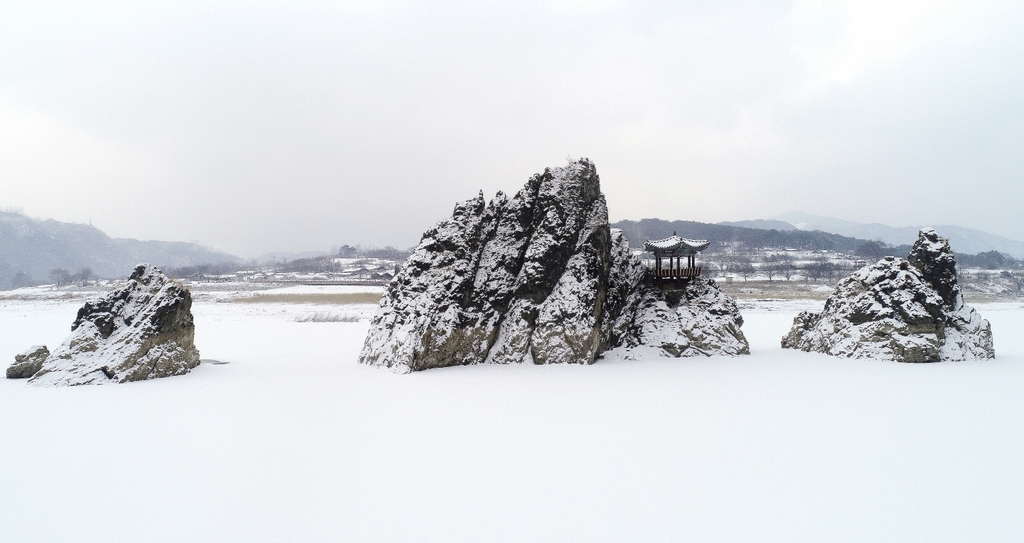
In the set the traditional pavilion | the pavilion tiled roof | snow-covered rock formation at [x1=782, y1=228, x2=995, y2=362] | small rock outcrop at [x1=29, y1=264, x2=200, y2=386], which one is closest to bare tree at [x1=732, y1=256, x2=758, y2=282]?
snow-covered rock formation at [x1=782, y1=228, x2=995, y2=362]

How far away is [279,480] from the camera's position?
698cm

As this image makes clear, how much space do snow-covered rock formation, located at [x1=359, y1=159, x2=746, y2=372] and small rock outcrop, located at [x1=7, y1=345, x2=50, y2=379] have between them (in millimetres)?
10226

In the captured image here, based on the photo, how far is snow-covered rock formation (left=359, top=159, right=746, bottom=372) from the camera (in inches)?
659

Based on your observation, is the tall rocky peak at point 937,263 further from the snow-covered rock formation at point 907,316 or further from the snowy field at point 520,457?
the snowy field at point 520,457

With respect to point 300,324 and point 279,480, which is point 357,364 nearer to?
point 279,480

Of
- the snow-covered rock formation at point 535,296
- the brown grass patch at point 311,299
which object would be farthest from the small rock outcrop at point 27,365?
the brown grass patch at point 311,299

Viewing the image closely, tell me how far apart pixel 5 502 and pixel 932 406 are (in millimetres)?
18186

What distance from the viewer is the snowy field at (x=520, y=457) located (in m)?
5.74

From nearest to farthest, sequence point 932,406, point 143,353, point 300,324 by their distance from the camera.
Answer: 1. point 932,406
2. point 143,353
3. point 300,324

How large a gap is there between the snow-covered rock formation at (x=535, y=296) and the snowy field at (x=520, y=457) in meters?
2.15

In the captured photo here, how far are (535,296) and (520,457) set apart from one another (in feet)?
33.1

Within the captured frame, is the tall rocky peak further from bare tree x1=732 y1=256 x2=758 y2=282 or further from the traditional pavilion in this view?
bare tree x1=732 y1=256 x2=758 y2=282

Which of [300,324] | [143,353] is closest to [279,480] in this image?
[143,353]

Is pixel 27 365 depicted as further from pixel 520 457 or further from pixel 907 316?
pixel 907 316
